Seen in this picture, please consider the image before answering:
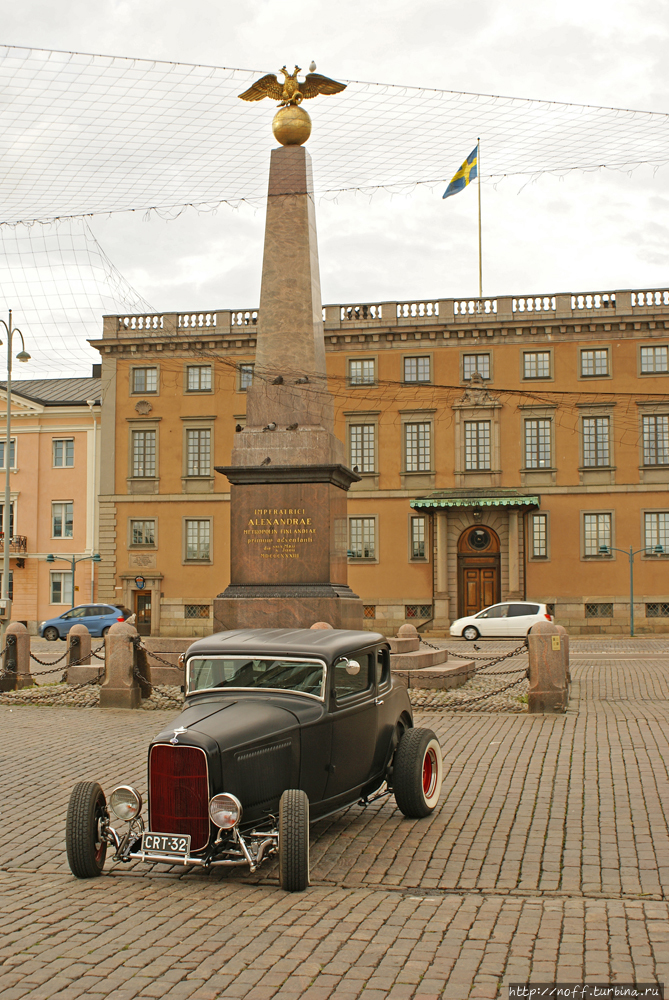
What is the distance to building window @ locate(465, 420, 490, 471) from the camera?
39.4 metres

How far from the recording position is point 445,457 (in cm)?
3947

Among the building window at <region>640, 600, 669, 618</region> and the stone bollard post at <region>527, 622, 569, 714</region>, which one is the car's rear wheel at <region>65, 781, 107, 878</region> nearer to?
the stone bollard post at <region>527, 622, 569, 714</region>

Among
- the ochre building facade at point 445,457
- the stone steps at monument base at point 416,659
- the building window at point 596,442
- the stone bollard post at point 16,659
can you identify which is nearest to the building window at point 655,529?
the ochre building facade at point 445,457

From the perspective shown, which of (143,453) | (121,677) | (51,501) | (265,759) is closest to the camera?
(265,759)

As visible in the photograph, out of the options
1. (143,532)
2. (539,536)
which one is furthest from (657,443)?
(143,532)

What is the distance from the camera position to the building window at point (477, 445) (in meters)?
39.4

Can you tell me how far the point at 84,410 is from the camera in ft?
148

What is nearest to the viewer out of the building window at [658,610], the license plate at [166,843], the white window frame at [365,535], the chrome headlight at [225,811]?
the chrome headlight at [225,811]

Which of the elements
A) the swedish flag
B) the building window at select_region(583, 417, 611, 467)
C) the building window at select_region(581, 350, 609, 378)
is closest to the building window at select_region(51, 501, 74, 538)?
the swedish flag

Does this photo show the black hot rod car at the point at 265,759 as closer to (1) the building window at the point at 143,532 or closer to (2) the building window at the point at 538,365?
(2) the building window at the point at 538,365

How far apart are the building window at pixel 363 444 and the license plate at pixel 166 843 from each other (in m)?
34.3

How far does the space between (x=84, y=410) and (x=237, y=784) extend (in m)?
41.1

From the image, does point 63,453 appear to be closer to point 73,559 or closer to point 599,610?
point 73,559

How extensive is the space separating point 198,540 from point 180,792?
35233mm
